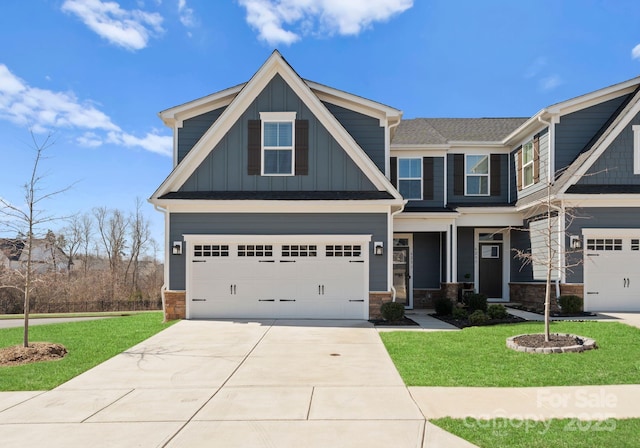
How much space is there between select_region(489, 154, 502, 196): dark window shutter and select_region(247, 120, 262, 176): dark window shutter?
9.67m

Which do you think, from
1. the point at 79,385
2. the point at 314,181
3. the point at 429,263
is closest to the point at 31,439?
the point at 79,385

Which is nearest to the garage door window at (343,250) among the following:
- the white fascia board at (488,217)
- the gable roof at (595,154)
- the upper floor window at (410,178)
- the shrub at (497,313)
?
the shrub at (497,313)

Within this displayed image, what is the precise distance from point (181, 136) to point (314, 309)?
718cm

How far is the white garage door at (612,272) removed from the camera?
13.0 metres

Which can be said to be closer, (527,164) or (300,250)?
(300,250)

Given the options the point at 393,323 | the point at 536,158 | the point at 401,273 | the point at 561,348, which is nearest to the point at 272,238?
the point at 393,323

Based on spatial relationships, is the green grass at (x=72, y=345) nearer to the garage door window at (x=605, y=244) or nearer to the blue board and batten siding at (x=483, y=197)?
the blue board and batten siding at (x=483, y=197)

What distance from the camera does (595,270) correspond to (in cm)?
1303

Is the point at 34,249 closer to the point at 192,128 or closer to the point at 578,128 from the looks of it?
the point at 192,128

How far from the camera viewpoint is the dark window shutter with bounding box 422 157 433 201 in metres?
16.3

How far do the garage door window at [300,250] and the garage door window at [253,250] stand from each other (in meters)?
0.50

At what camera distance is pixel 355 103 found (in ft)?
44.5

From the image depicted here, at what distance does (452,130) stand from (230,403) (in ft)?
50.8

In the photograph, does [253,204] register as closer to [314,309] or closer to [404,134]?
[314,309]
